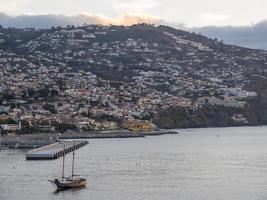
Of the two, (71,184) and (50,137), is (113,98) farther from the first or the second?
(71,184)

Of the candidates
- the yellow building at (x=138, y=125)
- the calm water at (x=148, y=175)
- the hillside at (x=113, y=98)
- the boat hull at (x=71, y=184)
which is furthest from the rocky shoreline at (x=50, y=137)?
the boat hull at (x=71, y=184)

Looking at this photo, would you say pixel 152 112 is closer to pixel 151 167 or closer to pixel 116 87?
pixel 116 87

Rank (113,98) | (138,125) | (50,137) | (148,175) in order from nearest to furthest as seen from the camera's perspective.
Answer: (148,175), (50,137), (138,125), (113,98)

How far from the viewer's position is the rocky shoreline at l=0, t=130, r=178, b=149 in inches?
3790

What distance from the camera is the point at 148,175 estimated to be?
58.6 meters

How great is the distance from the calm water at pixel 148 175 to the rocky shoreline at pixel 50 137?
9.33 metres

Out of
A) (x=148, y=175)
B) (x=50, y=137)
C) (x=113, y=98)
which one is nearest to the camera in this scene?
(x=148, y=175)

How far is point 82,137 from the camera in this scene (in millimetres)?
119188

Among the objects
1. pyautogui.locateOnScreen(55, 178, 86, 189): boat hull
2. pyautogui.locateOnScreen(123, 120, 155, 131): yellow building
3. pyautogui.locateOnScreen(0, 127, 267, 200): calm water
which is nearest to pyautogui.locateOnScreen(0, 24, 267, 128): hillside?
pyautogui.locateOnScreen(123, 120, 155, 131): yellow building

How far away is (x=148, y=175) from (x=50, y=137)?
5090cm

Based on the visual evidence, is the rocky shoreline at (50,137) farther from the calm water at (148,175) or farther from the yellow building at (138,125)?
the calm water at (148,175)

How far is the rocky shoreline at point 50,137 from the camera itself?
96.3 meters

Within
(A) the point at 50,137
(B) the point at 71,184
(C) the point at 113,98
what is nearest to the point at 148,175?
(B) the point at 71,184

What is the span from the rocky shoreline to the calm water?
933 cm
